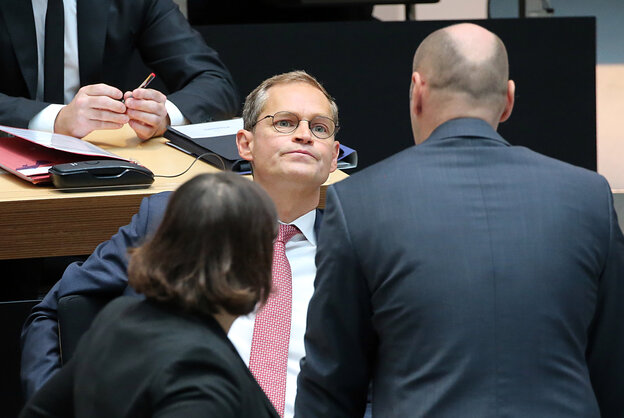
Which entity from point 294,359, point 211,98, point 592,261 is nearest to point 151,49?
point 211,98

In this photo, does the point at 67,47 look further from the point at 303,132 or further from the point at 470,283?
the point at 470,283

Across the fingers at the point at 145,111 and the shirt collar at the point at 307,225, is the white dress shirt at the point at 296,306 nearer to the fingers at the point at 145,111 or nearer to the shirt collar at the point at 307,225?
the shirt collar at the point at 307,225

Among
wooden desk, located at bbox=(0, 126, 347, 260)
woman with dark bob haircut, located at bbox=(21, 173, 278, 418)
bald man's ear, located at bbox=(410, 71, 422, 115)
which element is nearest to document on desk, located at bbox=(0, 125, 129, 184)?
wooden desk, located at bbox=(0, 126, 347, 260)

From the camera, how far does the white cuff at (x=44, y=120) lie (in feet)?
7.95

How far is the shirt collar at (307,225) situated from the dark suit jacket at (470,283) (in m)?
0.46

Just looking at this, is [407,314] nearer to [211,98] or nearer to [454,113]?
[454,113]

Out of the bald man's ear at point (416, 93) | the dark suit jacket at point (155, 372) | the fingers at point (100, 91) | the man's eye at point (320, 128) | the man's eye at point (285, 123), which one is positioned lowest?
the dark suit jacket at point (155, 372)

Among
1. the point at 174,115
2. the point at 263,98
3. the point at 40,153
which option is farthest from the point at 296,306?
the point at 174,115

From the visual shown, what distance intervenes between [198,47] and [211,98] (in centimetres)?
30

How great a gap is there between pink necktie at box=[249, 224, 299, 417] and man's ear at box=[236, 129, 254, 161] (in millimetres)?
296

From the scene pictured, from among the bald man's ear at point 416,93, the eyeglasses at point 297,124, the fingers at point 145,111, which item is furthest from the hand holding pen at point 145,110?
the bald man's ear at point 416,93

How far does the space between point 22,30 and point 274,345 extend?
1422mm

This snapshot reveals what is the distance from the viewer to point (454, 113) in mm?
1471

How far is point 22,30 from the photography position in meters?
2.72
